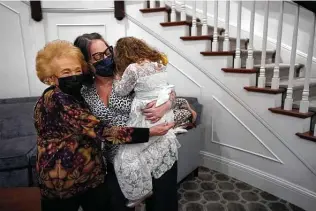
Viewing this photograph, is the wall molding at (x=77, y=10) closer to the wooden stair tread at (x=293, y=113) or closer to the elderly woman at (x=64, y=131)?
the wooden stair tread at (x=293, y=113)

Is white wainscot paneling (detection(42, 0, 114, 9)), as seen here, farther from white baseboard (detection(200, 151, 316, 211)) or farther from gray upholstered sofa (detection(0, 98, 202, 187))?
white baseboard (detection(200, 151, 316, 211))

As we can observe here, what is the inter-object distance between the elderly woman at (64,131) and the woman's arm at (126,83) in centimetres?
19

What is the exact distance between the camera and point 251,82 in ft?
7.48

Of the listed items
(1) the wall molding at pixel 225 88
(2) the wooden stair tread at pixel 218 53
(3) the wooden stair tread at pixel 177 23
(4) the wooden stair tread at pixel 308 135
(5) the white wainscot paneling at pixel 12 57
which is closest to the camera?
(4) the wooden stair tread at pixel 308 135

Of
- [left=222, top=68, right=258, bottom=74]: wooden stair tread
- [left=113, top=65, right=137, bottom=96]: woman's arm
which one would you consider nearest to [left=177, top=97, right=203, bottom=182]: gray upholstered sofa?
[left=222, top=68, right=258, bottom=74]: wooden stair tread

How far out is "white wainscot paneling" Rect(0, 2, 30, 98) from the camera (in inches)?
118

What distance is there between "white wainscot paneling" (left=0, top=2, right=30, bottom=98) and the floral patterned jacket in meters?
2.43

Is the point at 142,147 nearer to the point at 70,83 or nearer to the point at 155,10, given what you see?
the point at 70,83

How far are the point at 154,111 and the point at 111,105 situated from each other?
20 centimetres

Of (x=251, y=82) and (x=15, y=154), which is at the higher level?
(x=251, y=82)

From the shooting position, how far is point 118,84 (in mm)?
1199

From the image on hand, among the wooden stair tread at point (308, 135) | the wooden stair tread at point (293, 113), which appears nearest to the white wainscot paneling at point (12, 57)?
the wooden stair tread at point (293, 113)

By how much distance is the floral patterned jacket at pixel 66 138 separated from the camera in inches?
38.3

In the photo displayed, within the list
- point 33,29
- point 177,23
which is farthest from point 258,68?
point 33,29
